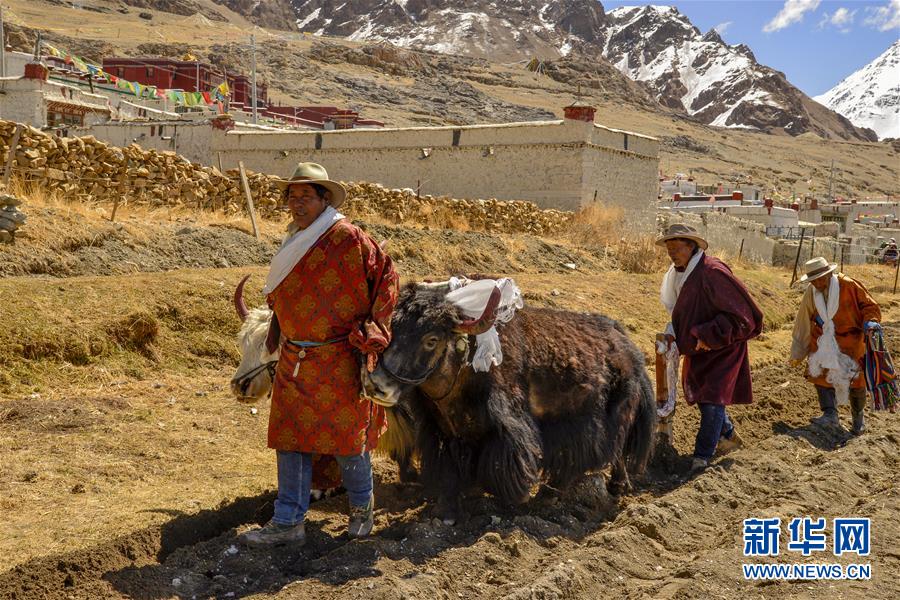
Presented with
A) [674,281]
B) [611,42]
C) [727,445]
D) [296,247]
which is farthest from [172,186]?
[611,42]

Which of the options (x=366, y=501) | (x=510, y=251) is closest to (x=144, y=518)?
(x=366, y=501)

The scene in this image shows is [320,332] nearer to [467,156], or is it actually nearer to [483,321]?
[483,321]

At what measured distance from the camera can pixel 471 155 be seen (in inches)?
992

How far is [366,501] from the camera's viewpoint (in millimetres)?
4762

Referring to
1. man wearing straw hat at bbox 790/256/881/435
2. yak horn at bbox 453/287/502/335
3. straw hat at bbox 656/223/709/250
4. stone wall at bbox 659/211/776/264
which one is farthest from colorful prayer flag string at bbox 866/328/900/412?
stone wall at bbox 659/211/776/264

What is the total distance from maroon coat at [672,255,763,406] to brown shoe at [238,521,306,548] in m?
3.27

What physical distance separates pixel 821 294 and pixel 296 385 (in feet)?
17.7

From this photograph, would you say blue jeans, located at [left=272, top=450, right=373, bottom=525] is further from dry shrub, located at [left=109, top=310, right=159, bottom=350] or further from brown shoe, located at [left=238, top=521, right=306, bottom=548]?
dry shrub, located at [left=109, top=310, right=159, bottom=350]

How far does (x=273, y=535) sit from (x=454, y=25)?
150038 mm

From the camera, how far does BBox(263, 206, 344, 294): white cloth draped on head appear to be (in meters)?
4.48

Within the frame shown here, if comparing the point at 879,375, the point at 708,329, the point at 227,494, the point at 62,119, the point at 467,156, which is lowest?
the point at 227,494

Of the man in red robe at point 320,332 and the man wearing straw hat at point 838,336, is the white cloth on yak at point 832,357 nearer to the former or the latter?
the man wearing straw hat at point 838,336

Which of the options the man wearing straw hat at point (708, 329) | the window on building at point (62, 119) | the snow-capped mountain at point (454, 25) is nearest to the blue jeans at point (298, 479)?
the man wearing straw hat at point (708, 329)

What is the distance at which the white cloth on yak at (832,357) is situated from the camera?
7832 millimetres
